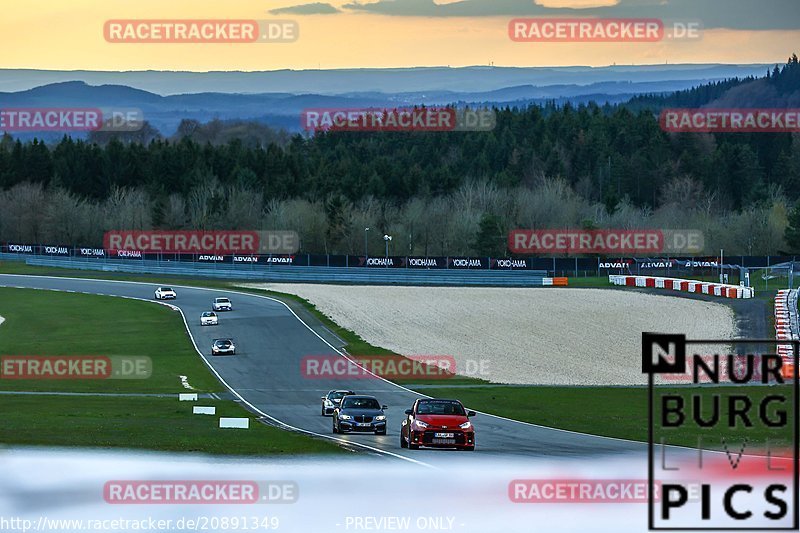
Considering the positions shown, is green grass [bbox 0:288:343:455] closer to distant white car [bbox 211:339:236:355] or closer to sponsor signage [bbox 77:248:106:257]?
distant white car [bbox 211:339:236:355]

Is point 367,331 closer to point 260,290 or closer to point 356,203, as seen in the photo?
point 260,290

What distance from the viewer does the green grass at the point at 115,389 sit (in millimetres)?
36094

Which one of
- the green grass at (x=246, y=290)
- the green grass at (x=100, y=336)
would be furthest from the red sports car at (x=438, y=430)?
the green grass at (x=246, y=290)

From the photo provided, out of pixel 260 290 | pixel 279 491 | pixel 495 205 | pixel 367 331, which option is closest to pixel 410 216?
pixel 495 205

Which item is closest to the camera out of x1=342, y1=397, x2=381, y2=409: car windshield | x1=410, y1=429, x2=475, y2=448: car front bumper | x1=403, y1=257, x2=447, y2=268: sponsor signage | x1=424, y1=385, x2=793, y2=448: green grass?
x1=410, y1=429, x2=475, y2=448: car front bumper

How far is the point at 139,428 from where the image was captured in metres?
39.9

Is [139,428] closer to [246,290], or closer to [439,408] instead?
[439,408]

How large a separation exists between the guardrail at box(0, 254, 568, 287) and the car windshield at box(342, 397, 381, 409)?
2985 inches

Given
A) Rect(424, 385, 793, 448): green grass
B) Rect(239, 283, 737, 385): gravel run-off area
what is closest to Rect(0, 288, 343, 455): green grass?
Rect(424, 385, 793, 448): green grass

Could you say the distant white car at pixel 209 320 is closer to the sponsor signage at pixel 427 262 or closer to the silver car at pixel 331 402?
the silver car at pixel 331 402

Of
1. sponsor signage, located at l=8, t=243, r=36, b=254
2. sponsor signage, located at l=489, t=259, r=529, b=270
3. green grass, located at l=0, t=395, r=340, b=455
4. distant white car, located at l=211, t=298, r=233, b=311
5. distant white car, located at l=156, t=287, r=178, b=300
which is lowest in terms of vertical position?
green grass, located at l=0, t=395, r=340, b=455

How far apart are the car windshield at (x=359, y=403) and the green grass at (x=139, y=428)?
206cm

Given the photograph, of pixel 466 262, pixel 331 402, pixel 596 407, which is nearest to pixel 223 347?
pixel 331 402

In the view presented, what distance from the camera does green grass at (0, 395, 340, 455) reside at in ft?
114
